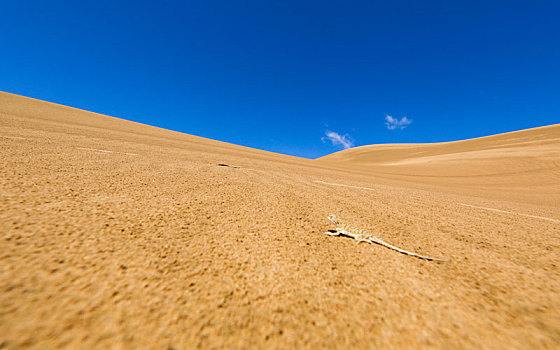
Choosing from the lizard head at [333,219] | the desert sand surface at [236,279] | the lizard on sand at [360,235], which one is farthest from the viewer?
the lizard head at [333,219]

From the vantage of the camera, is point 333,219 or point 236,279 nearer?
point 236,279

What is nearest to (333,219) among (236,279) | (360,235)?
(360,235)

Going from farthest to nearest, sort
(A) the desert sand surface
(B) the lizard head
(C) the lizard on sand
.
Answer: (B) the lizard head → (C) the lizard on sand → (A) the desert sand surface

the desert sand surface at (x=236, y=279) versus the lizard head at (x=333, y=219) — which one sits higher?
the lizard head at (x=333, y=219)

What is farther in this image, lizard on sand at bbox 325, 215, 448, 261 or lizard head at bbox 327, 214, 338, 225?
lizard head at bbox 327, 214, 338, 225

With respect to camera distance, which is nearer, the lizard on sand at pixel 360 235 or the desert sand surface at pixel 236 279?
the desert sand surface at pixel 236 279

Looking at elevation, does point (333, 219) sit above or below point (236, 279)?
above

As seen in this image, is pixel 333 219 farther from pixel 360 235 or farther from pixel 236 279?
pixel 236 279

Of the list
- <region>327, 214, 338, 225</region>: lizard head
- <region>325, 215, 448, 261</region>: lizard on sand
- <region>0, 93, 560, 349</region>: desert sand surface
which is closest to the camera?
<region>0, 93, 560, 349</region>: desert sand surface

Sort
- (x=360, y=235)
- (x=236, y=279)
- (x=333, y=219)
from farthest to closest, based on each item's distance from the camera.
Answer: (x=333, y=219), (x=360, y=235), (x=236, y=279)

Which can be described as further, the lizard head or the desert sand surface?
the lizard head

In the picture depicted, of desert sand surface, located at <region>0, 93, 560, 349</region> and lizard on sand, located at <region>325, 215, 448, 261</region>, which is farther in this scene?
lizard on sand, located at <region>325, 215, 448, 261</region>

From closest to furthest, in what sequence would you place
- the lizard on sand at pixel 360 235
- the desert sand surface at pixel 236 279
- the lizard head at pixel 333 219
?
the desert sand surface at pixel 236 279, the lizard on sand at pixel 360 235, the lizard head at pixel 333 219

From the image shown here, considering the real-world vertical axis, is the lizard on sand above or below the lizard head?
below
